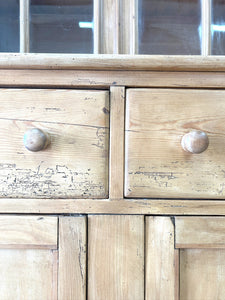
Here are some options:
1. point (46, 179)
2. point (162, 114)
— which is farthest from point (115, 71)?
point (46, 179)

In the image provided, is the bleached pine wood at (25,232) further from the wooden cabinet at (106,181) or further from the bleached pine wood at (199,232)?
the bleached pine wood at (199,232)

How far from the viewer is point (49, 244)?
1.58 ft

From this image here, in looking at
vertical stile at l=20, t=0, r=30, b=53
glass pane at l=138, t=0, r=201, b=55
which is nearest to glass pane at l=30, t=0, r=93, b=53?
vertical stile at l=20, t=0, r=30, b=53

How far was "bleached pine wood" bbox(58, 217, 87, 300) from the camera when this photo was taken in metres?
0.48

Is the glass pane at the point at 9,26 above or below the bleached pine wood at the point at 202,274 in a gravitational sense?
above

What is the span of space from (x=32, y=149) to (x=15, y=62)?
0.16 metres

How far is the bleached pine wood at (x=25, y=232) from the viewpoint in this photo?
18.9 inches

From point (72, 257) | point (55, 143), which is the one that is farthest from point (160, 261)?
point (55, 143)

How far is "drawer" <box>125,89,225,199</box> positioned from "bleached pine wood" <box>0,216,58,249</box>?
0.53ft

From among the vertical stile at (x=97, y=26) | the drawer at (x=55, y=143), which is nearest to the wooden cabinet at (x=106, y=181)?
the drawer at (x=55, y=143)

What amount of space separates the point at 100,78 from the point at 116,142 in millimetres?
120

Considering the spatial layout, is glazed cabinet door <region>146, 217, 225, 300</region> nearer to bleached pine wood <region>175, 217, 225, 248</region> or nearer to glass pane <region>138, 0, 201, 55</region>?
bleached pine wood <region>175, 217, 225, 248</region>

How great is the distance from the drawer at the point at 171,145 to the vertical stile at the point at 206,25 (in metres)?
0.31

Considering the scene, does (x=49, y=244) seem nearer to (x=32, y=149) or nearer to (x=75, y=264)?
(x=75, y=264)
